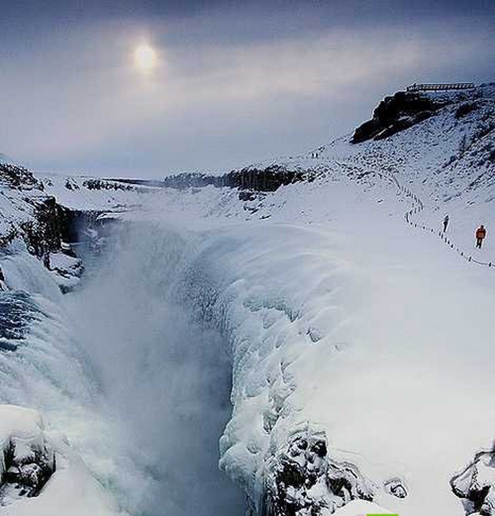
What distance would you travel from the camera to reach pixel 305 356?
9383mm

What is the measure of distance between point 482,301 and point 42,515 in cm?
969

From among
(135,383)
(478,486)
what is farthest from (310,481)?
(135,383)

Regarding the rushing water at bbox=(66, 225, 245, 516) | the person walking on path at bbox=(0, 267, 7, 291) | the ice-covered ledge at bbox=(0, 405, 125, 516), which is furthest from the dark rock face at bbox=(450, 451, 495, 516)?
the person walking on path at bbox=(0, 267, 7, 291)

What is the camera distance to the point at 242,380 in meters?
11.6

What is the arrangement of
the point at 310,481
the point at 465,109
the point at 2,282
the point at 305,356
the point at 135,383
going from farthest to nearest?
1. the point at 465,109
2. the point at 135,383
3. the point at 2,282
4. the point at 305,356
5. the point at 310,481

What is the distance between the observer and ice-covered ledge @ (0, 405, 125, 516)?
731cm

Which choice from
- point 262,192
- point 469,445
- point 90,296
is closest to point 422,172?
point 262,192

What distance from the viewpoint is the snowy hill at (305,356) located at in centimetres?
604

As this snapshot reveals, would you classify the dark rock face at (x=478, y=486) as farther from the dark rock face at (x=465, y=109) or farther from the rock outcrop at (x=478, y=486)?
the dark rock face at (x=465, y=109)

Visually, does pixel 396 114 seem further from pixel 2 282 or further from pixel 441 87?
pixel 2 282

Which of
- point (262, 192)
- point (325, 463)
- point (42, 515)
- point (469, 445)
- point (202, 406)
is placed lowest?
point (202, 406)

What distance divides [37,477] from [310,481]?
4.66 m

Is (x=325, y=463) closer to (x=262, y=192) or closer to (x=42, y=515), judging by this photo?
(x=42, y=515)

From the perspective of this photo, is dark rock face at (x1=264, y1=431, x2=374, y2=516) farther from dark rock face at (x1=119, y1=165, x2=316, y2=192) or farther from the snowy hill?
dark rock face at (x1=119, y1=165, x2=316, y2=192)
